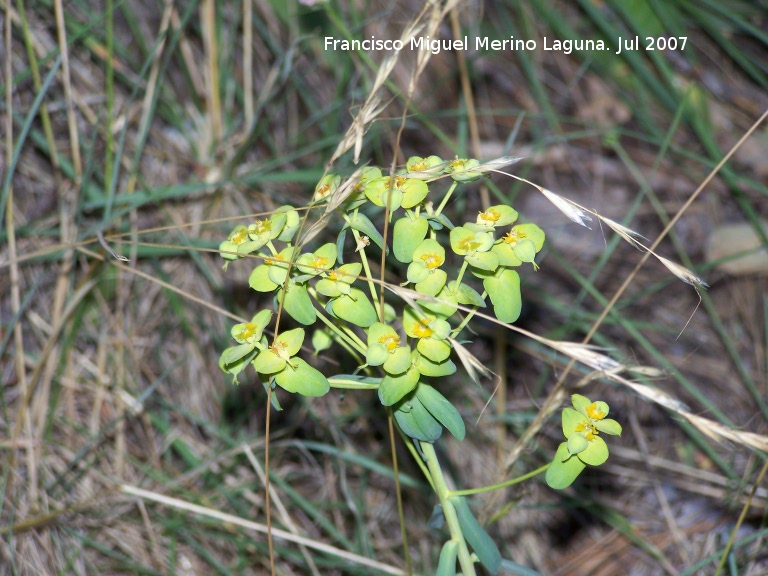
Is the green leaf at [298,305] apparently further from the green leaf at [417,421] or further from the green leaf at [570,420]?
the green leaf at [570,420]

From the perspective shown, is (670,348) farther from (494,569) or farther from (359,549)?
(494,569)

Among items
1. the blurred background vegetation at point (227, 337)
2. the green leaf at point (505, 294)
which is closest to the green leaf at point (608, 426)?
the green leaf at point (505, 294)

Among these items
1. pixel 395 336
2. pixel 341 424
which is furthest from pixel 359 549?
pixel 395 336

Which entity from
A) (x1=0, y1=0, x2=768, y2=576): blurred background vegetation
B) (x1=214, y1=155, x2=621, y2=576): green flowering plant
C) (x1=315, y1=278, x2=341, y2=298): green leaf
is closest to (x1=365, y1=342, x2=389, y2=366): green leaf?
(x1=214, y1=155, x2=621, y2=576): green flowering plant

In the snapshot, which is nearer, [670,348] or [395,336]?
[395,336]

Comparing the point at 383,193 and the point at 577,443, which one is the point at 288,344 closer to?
the point at 383,193

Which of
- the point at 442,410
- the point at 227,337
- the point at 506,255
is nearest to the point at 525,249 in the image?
the point at 506,255
